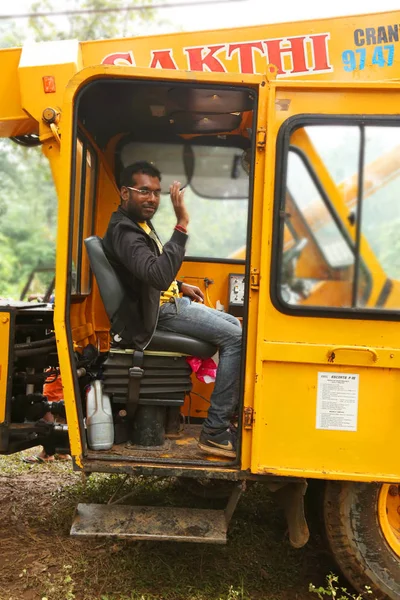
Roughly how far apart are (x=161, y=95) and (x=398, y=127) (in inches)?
54.1

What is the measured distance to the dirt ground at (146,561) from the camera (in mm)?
2910

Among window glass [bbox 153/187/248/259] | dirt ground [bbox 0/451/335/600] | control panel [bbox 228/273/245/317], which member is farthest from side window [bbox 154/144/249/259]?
dirt ground [bbox 0/451/335/600]

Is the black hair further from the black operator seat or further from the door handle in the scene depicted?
the door handle

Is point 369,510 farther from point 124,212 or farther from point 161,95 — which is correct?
point 161,95

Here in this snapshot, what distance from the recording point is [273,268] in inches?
106

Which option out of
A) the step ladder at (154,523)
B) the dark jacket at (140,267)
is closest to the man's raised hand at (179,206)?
the dark jacket at (140,267)

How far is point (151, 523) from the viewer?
2.82 meters

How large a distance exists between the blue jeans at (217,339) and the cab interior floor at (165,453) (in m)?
0.17

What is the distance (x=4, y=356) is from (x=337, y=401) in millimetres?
1875

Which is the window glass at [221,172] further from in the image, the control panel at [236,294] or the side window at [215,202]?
the control panel at [236,294]

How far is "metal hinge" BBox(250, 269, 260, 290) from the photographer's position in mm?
2705

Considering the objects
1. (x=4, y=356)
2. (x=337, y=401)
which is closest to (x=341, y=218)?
(x=337, y=401)

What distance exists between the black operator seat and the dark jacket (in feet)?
0.10

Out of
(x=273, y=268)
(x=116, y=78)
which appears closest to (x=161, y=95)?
(x=116, y=78)
